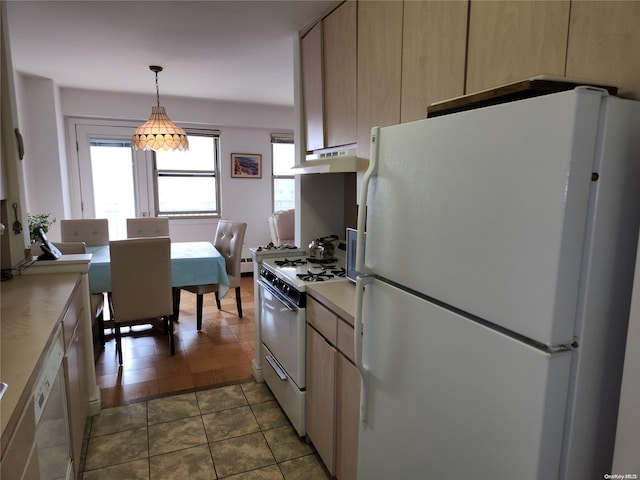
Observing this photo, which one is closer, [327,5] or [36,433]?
[36,433]

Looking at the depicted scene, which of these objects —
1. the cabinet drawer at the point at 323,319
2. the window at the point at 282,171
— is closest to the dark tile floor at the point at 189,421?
the cabinet drawer at the point at 323,319

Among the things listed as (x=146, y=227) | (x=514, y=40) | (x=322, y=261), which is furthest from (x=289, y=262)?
(x=146, y=227)

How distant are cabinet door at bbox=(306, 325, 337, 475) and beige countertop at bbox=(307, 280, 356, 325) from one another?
195mm

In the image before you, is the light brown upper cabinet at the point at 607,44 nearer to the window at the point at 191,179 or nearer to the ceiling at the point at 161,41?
the ceiling at the point at 161,41

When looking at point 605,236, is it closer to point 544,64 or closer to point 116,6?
point 544,64

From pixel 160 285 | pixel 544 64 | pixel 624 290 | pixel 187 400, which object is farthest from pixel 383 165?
pixel 160 285

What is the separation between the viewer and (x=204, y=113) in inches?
214

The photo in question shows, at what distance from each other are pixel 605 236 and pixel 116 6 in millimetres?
2855

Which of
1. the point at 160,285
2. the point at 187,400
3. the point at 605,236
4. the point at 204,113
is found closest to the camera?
the point at 605,236

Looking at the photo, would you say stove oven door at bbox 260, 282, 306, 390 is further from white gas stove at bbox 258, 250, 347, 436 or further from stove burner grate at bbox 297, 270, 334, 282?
stove burner grate at bbox 297, 270, 334, 282

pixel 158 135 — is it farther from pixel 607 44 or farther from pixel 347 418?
pixel 607 44

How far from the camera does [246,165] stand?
604 cm

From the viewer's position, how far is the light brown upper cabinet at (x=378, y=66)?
183cm

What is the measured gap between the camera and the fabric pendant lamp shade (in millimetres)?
3705
